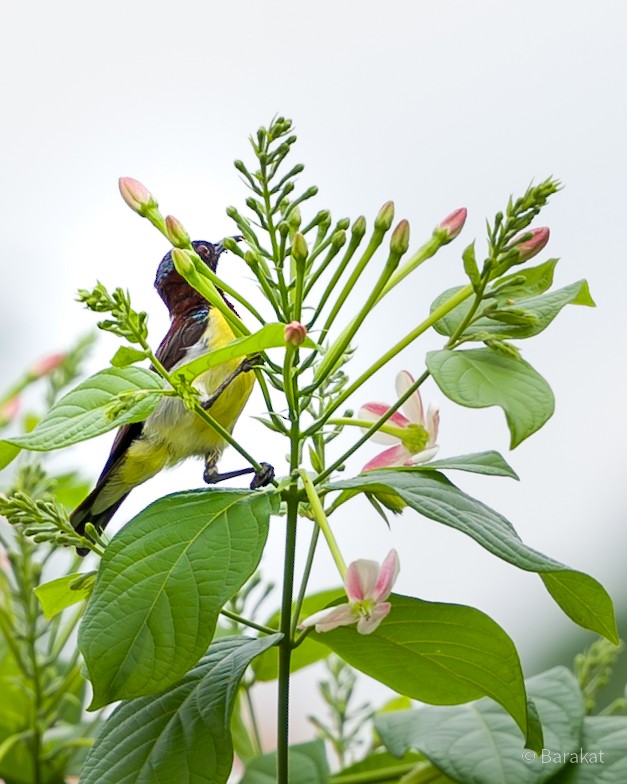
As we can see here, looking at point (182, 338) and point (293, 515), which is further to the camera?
point (182, 338)

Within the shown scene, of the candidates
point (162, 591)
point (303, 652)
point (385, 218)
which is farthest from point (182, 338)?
point (162, 591)

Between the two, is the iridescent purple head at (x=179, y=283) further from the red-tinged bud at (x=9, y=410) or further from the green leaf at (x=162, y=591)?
the green leaf at (x=162, y=591)

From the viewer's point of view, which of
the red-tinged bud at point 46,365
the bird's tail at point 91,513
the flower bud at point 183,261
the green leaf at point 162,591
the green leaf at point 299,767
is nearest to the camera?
the green leaf at point 162,591

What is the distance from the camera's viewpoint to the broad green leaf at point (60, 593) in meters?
0.86

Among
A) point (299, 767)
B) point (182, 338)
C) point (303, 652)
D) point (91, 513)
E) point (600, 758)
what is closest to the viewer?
point (600, 758)

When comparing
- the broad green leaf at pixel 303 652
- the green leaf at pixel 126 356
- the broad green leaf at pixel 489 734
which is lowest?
the broad green leaf at pixel 489 734

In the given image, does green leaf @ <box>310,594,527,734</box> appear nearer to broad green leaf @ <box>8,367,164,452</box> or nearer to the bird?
broad green leaf @ <box>8,367,164,452</box>

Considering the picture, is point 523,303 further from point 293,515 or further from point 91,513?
point 91,513

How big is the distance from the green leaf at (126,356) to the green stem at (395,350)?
0.44ft

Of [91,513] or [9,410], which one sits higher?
[9,410]

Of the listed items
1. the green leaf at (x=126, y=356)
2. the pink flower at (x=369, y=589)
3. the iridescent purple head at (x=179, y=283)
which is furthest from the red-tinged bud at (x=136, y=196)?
the iridescent purple head at (x=179, y=283)

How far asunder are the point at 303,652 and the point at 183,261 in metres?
0.55

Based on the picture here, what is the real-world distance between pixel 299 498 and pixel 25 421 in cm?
96

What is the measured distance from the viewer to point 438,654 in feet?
2.75
